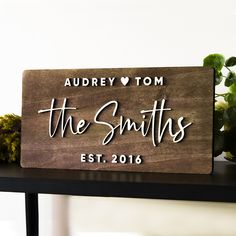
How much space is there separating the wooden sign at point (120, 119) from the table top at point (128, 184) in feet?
0.10

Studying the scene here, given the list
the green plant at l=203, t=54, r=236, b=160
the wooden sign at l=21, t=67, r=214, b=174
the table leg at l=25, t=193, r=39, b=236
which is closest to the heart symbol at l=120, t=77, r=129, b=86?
the wooden sign at l=21, t=67, r=214, b=174

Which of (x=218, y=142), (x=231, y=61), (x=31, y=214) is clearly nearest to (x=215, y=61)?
(x=231, y=61)

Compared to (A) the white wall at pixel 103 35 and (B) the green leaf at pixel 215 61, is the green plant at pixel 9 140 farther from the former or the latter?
(B) the green leaf at pixel 215 61

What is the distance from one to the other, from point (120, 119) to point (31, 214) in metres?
0.37

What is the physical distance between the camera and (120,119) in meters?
0.58

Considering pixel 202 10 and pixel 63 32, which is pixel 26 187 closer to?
pixel 63 32

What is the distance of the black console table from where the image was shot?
1.55 ft

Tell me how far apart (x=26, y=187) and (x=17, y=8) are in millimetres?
498

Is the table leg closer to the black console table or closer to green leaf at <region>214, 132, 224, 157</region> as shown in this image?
the black console table

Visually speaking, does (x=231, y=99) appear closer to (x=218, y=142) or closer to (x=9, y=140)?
(x=218, y=142)

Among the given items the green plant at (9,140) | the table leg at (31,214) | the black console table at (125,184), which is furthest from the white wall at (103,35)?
the black console table at (125,184)

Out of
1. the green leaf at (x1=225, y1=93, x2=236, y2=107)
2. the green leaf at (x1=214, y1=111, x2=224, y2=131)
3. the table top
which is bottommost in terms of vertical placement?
the table top

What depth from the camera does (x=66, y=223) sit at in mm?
804

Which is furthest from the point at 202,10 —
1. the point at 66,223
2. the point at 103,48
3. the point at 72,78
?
the point at 66,223
